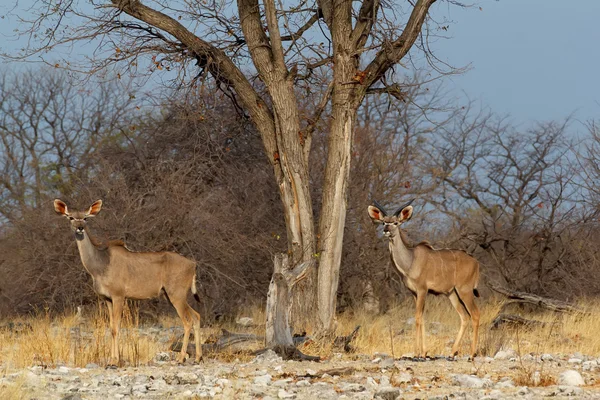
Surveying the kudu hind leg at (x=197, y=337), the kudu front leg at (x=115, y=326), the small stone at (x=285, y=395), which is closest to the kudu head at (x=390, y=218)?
the kudu hind leg at (x=197, y=337)

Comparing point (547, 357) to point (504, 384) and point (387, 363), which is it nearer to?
point (387, 363)

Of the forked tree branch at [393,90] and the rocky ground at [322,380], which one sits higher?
the forked tree branch at [393,90]

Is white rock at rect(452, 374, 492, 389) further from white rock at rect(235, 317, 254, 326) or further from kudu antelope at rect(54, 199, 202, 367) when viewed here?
white rock at rect(235, 317, 254, 326)

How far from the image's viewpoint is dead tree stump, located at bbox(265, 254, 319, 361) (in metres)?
11.5

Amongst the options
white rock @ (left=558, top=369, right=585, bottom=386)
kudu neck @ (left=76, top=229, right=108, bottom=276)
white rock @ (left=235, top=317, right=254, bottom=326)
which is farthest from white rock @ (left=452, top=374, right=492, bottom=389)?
white rock @ (left=235, top=317, right=254, bottom=326)

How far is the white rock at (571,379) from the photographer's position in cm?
886

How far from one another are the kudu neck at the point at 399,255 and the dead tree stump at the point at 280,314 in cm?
138

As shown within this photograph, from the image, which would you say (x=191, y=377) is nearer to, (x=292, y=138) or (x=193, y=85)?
(x=292, y=138)

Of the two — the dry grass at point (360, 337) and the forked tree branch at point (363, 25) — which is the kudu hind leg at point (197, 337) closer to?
the dry grass at point (360, 337)

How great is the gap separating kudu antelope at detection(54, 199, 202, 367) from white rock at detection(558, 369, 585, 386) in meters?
4.55

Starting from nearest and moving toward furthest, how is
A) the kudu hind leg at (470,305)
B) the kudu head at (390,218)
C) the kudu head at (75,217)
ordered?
the kudu head at (75,217), the kudu head at (390,218), the kudu hind leg at (470,305)

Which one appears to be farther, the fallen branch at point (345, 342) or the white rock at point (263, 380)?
the fallen branch at point (345, 342)

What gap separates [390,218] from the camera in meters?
12.1

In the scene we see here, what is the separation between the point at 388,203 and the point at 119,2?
8.33 meters
